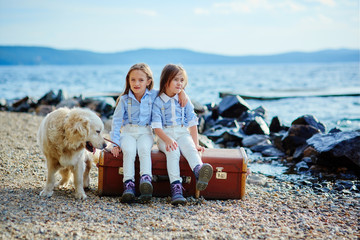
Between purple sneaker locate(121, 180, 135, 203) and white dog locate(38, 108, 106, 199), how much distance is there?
1.73 feet

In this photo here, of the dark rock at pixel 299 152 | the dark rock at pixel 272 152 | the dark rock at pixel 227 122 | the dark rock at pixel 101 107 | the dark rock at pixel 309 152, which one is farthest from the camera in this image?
the dark rock at pixel 101 107

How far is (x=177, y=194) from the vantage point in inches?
164

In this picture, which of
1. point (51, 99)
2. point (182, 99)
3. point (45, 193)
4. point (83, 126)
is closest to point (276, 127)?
point (182, 99)

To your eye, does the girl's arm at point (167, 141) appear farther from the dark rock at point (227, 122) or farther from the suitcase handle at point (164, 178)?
the dark rock at point (227, 122)

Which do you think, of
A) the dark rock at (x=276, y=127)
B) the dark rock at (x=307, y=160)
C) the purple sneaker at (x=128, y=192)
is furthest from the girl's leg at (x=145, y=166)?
the dark rock at (x=276, y=127)

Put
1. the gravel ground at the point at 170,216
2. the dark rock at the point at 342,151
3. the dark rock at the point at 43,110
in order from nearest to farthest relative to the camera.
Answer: the gravel ground at the point at 170,216
the dark rock at the point at 342,151
the dark rock at the point at 43,110

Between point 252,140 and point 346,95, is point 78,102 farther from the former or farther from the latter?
point 346,95

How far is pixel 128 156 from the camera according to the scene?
4.29 m

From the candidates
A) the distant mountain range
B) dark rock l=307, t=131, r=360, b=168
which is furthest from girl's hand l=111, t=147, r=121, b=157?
the distant mountain range

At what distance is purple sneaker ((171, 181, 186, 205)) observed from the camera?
162 inches

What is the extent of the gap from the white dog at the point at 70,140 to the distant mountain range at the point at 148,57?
402 ft

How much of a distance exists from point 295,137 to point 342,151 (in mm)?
1828

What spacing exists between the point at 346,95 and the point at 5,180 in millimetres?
19420

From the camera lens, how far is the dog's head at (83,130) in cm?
400
